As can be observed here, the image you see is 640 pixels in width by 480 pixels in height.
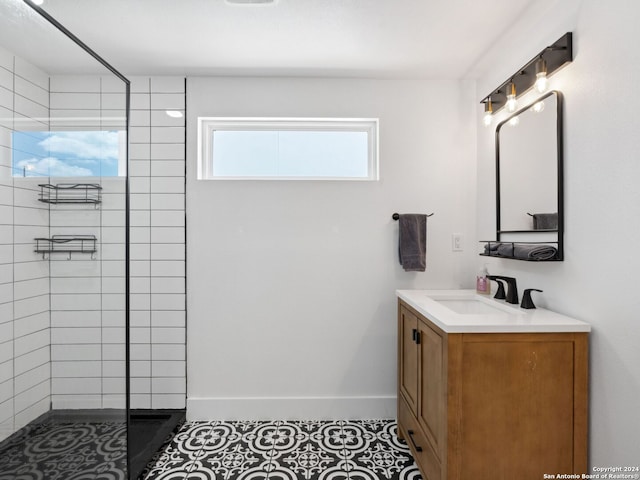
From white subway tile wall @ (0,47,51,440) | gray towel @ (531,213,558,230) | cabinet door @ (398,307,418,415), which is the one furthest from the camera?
cabinet door @ (398,307,418,415)

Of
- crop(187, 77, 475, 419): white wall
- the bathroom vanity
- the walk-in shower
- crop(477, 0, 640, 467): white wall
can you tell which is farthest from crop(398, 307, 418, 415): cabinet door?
the walk-in shower

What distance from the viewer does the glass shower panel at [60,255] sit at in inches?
43.3

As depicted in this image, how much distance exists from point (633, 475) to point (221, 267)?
7.12 feet

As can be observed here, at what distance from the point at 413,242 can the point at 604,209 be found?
106cm

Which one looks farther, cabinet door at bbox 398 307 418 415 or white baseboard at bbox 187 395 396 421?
white baseboard at bbox 187 395 396 421

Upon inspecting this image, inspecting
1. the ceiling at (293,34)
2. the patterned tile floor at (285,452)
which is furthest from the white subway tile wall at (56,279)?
the patterned tile floor at (285,452)

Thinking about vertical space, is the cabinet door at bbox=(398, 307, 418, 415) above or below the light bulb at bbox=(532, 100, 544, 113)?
below

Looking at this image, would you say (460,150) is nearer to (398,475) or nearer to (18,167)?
(398,475)

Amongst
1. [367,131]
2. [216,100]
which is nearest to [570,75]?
[367,131]

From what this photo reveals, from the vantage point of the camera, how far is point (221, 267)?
2301mm

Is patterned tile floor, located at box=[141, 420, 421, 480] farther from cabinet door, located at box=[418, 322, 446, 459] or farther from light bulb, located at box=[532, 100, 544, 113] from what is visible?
light bulb, located at box=[532, 100, 544, 113]

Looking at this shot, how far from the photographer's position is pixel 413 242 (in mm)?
2209

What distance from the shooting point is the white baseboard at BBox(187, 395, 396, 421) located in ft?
7.50

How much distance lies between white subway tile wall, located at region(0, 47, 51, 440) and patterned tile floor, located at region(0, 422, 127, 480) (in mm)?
71
